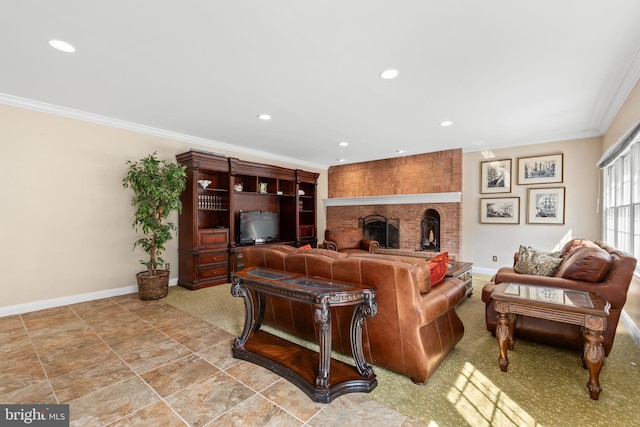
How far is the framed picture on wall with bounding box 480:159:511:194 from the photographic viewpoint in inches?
212

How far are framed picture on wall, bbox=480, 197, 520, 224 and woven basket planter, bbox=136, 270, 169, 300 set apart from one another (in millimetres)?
5665

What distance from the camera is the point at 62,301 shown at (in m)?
3.74

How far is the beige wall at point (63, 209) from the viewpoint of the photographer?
3391 millimetres

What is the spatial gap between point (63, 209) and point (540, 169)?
7.36 metres

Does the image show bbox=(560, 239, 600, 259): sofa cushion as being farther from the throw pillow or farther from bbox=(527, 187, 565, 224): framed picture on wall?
bbox=(527, 187, 565, 224): framed picture on wall

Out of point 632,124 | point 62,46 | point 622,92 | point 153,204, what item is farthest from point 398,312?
point 153,204

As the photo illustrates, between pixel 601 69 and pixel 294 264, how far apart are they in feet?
10.9

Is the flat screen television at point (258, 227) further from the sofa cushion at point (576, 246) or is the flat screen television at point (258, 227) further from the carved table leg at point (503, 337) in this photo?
the sofa cushion at point (576, 246)

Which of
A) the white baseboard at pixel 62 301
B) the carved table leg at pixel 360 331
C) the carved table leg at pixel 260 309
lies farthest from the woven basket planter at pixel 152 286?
the carved table leg at pixel 360 331

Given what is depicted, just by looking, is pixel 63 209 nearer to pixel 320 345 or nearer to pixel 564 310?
pixel 320 345

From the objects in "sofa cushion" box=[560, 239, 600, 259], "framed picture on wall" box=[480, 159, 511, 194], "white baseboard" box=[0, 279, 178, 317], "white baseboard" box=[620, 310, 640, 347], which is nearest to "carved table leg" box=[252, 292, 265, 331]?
"white baseboard" box=[0, 279, 178, 317]

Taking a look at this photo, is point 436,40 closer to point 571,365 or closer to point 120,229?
point 571,365

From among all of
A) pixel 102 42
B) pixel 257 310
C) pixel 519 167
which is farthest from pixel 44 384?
pixel 519 167

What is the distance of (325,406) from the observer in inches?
71.0
